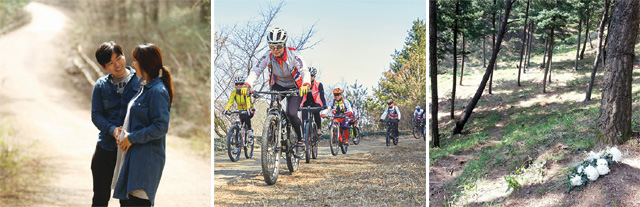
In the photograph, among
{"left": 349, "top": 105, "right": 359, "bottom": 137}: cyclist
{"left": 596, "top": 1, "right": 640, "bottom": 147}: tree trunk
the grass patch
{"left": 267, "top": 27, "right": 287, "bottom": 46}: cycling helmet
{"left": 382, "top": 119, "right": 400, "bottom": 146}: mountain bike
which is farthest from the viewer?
{"left": 596, "top": 1, "right": 640, "bottom": 147}: tree trunk

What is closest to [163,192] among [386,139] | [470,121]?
[386,139]

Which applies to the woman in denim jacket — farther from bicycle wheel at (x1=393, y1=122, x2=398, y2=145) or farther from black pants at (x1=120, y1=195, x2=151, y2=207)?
bicycle wheel at (x1=393, y1=122, x2=398, y2=145)

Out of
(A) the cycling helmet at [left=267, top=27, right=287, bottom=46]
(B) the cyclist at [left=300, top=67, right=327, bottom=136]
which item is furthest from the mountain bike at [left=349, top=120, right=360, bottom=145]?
(A) the cycling helmet at [left=267, top=27, right=287, bottom=46]

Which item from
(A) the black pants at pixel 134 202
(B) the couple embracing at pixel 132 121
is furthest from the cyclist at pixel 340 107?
(A) the black pants at pixel 134 202

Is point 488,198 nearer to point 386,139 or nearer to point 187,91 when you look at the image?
point 386,139

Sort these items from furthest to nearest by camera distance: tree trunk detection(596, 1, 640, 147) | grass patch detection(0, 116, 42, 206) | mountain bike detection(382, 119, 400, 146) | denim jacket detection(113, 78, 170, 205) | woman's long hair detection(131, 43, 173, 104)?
tree trunk detection(596, 1, 640, 147) → grass patch detection(0, 116, 42, 206) → mountain bike detection(382, 119, 400, 146) → woman's long hair detection(131, 43, 173, 104) → denim jacket detection(113, 78, 170, 205)

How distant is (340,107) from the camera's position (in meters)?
5.78

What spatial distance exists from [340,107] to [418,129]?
1029 millimetres

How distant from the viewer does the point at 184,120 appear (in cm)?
696

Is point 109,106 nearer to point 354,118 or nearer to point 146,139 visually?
point 146,139

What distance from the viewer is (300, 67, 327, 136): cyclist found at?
563 centimetres

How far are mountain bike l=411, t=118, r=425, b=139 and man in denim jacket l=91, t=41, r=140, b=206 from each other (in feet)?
10.8

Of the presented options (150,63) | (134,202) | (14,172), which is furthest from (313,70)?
(14,172)

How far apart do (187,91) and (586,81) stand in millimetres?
17777
